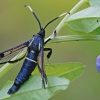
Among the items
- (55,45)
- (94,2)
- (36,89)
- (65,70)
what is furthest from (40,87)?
(55,45)

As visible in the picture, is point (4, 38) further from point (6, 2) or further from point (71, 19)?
point (71, 19)

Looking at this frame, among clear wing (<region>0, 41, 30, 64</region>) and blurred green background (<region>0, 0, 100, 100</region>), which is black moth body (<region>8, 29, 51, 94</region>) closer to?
clear wing (<region>0, 41, 30, 64</region>)

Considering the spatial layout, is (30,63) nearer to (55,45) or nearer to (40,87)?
(40,87)

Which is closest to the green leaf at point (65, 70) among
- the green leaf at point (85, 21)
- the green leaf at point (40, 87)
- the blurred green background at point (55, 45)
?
the green leaf at point (40, 87)

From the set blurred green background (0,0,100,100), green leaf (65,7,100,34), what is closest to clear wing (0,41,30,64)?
green leaf (65,7,100,34)

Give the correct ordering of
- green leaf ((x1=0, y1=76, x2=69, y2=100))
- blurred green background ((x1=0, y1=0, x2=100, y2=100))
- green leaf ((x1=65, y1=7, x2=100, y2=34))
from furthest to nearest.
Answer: blurred green background ((x1=0, y1=0, x2=100, y2=100)) → green leaf ((x1=65, y1=7, x2=100, y2=34)) → green leaf ((x1=0, y1=76, x2=69, y2=100))

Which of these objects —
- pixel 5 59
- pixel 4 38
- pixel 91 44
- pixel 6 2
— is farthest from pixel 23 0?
pixel 5 59
